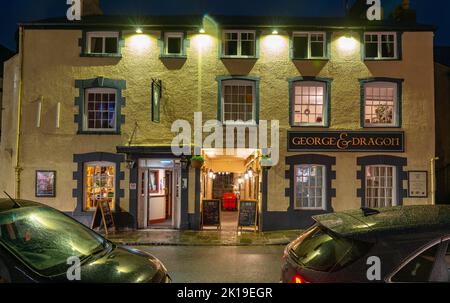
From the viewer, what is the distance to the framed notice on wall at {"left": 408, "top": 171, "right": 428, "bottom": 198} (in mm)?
15172

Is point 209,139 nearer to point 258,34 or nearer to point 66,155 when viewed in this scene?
point 258,34

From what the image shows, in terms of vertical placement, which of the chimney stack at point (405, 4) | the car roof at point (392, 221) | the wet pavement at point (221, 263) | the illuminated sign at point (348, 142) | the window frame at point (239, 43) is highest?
the chimney stack at point (405, 4)

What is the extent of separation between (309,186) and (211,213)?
4063 millimetres

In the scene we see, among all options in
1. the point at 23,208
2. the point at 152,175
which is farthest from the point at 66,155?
the point at 23,208

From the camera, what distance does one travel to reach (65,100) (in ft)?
50.5

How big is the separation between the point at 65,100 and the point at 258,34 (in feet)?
26.7

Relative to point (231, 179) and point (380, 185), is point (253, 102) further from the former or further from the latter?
point (231, 179)

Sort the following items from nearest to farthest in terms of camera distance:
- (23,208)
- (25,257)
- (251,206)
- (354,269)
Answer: (354,269), (25,257), (23,208), (251,206)

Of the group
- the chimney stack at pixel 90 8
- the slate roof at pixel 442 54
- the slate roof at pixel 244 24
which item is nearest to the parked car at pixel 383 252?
the slate roof at pixel 244 24

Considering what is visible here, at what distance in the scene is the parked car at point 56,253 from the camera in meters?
3.89

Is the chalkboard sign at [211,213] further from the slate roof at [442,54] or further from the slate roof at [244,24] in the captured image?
the slate roof at [442,54]

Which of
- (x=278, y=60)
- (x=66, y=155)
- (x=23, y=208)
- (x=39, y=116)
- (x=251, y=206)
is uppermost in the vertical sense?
(x=278, y=60)

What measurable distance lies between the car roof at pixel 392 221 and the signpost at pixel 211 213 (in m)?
10.9

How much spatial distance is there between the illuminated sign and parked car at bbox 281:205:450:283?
1112 cm
